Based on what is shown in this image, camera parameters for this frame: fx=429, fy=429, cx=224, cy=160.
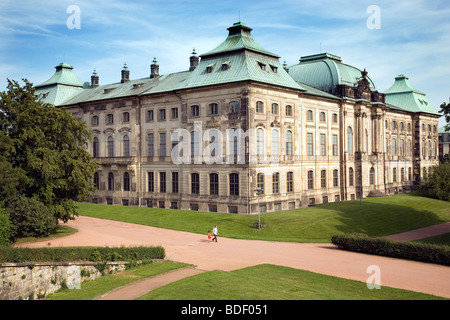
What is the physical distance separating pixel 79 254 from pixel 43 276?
2704 mm

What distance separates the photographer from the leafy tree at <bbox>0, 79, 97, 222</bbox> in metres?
39.1

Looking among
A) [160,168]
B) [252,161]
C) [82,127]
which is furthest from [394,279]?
[160,168]

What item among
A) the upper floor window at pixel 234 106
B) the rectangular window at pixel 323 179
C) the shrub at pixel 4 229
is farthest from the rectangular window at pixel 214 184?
the shrub at pixel 4 229

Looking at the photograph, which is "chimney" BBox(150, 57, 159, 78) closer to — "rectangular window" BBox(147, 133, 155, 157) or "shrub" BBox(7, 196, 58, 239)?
"rectangular window" BBox(147, 133, 155, 157)

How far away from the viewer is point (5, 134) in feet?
131

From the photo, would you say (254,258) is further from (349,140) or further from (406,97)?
(406,97)

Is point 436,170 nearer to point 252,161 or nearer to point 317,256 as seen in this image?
point 252,161

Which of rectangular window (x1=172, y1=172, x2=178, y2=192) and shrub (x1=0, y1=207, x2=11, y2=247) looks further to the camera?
rectangular window (x1=172, y1=172, x2=178, y2=192)

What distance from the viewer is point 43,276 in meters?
29.1

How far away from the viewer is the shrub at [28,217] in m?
36.4

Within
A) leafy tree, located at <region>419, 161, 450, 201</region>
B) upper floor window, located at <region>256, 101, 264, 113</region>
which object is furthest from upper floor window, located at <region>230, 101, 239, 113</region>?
leafy tree, located at <region>419, 161, 450, 201</region>

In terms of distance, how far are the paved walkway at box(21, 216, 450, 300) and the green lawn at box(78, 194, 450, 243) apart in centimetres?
330

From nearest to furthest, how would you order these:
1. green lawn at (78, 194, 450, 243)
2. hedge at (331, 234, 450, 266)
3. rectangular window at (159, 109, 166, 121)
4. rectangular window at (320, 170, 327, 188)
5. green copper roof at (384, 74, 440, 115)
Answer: hedge at (331, 234, 450, 266) < green lawn at (78, 194, 450, 243) < rectangular window at (159, 109, 166, 121) < rectangular window at (320, 170, 327, 188) < green copper roof at (384, 74, 440, 115)

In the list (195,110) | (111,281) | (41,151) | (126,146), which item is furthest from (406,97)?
(111,281)
